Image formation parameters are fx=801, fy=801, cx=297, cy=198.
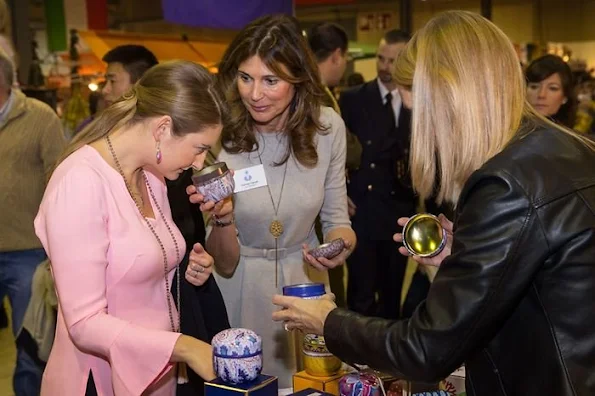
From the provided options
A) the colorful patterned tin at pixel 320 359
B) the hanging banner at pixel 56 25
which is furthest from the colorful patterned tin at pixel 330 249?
the hanging banner at pixel 56 25

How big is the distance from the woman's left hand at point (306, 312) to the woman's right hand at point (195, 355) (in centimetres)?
17

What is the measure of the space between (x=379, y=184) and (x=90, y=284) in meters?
2.96

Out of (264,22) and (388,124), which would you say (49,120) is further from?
(388,124)

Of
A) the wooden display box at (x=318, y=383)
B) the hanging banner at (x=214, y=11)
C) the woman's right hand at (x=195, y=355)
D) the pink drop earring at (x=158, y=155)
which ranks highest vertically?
the hanging banner at (x=214, y=11)

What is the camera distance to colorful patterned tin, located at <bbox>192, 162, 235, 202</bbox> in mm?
1956

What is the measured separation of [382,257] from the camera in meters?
4.59

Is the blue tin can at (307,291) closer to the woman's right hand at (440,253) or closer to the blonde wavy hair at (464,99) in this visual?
the woman's right hand at (440,253)

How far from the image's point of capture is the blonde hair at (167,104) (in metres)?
1.82

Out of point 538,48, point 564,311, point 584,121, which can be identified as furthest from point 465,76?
point 538,48

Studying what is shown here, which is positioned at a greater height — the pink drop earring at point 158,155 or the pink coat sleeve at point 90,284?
the pink drop earring at point 158,155

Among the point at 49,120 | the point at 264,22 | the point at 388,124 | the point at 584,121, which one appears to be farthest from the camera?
the point at 584,121

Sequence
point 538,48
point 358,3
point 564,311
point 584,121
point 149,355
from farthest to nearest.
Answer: point 358,3 < point 538,48 < point 584,121 < point 149,355 < point 564,311

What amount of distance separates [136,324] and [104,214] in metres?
0.27

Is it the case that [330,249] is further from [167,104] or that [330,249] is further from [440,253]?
[167,104]
